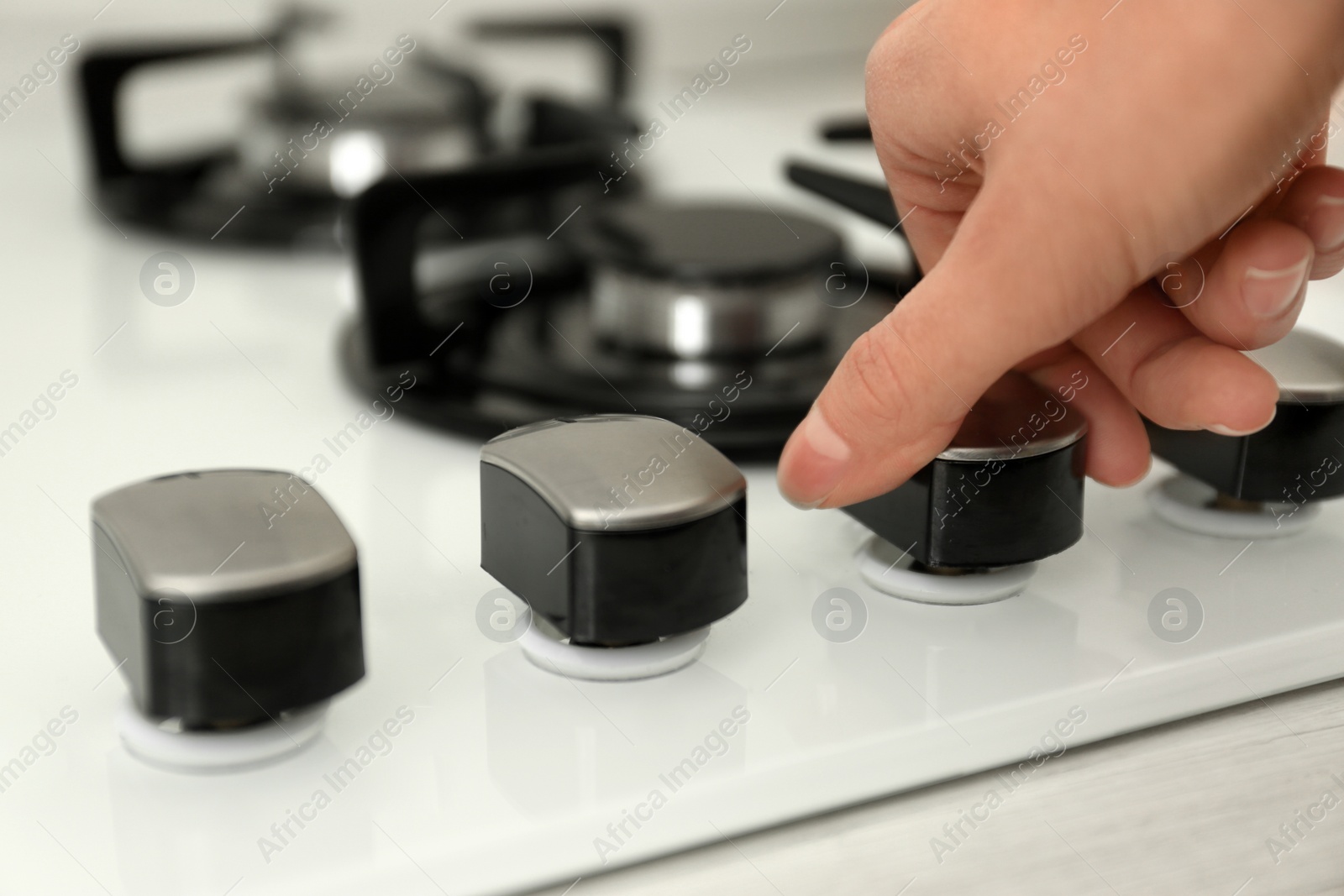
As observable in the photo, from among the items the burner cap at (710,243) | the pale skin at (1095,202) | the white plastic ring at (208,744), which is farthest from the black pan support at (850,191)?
the white plastic ring at (208,744)

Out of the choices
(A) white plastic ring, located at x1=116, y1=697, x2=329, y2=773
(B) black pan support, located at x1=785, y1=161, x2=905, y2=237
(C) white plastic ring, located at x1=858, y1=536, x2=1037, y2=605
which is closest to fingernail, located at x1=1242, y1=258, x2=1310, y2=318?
(C) white plastic ring, located at x1=858, y1=536, x2=1037, y2=605

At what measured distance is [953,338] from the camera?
1.36 feet

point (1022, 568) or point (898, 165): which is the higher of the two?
point (898, 165)

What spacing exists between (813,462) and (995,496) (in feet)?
0.20

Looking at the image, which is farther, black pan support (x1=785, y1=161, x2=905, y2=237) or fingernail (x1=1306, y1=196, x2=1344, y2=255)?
black pan support (x1=785, y1=161, x2=905, y2=237)

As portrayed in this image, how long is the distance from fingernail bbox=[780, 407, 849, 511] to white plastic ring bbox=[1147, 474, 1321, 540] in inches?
7.1

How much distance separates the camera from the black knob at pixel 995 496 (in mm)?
431

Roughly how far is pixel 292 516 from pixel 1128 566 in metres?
0.31

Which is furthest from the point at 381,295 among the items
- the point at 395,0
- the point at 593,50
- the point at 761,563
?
the point at 395,0

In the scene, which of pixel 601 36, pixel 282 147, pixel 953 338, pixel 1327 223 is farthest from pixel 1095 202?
pixel 601 36

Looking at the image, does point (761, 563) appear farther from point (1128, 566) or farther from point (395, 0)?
point (395, 0)

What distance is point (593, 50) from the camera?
3.74ft

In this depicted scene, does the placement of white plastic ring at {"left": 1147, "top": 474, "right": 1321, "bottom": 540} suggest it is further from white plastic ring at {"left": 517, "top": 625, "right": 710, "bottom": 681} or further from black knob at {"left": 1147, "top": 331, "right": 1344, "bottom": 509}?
white plastic ring at {"left": 517, "top": 625, "right": 710, "bottom": 681}

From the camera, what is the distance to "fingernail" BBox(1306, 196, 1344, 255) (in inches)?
19.6
